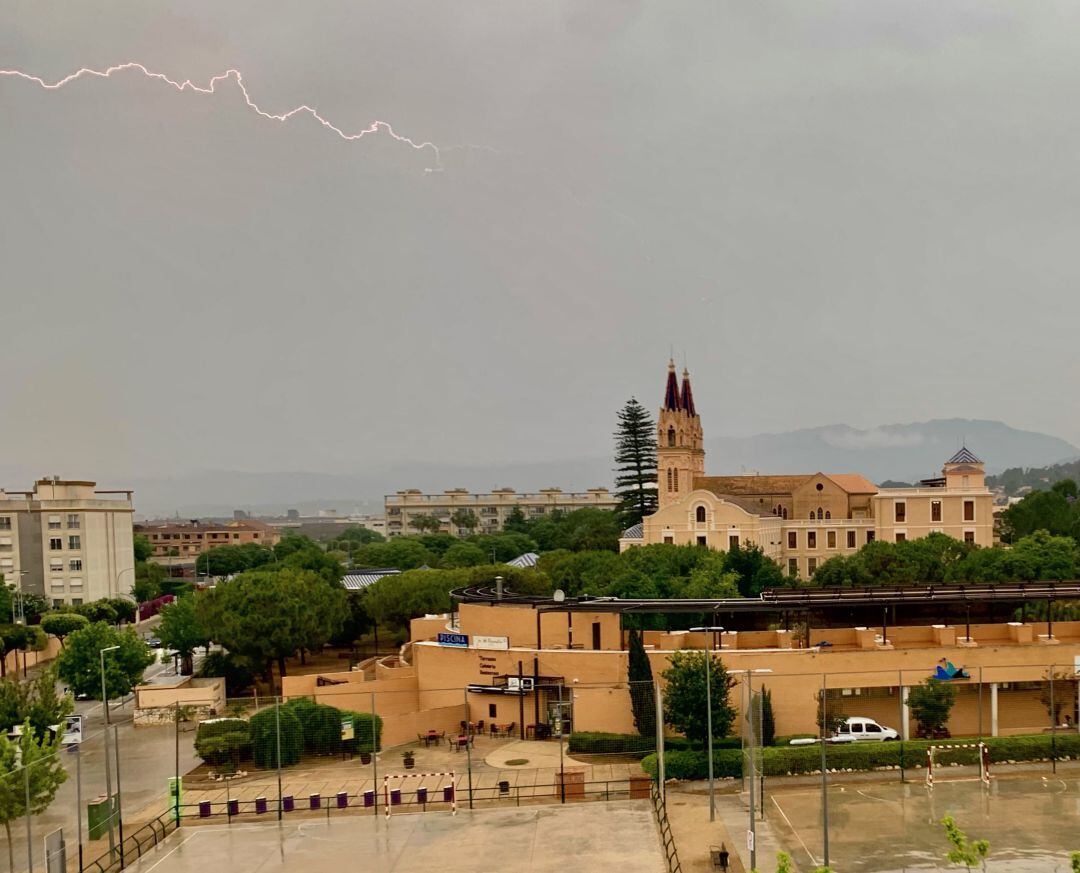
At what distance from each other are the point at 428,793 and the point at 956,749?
16.1 metres

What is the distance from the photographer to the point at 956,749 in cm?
2875

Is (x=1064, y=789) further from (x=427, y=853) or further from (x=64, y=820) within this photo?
(x=64, y=820)

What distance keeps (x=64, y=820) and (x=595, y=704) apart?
16380mm

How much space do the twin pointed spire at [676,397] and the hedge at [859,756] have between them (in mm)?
61238

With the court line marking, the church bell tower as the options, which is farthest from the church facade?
the court line marking

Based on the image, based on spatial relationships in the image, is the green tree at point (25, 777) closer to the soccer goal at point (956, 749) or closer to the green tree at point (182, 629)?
the soccer goal at point (956, 749)

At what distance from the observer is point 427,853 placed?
22812mm

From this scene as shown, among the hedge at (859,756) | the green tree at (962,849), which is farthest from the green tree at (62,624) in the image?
the green tree at (962,849)

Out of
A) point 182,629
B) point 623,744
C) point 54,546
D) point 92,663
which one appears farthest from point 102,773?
point 54,546

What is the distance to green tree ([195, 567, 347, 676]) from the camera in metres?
42.4

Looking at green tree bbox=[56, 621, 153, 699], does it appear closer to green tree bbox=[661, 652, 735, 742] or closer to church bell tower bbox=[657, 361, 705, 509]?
green tree bbox=[661, 652, 735, 742]

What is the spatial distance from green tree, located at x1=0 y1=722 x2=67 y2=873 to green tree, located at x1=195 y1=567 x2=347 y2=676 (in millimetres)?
19187

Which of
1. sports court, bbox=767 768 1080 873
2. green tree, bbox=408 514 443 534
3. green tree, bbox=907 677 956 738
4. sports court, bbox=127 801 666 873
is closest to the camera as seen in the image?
sports court, bbox=767 768 1080 873

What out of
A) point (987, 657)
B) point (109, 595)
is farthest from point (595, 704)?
point (109, 595)
